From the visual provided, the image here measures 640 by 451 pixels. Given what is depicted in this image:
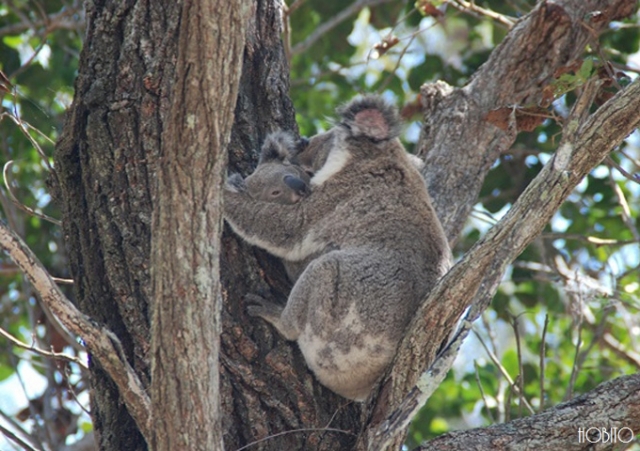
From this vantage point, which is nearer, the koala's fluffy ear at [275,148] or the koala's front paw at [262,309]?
the koala's front paw at [262,309]

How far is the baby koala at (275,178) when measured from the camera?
3936 mm

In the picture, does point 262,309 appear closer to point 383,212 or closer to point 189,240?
point 383,212

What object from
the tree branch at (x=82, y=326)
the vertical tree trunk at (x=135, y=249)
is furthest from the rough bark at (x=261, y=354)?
the tree branch at (x=82, y=326)

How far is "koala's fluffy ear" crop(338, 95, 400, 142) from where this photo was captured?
4164 millimetres

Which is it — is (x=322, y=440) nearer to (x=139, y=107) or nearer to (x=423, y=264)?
(x=423, y=264)

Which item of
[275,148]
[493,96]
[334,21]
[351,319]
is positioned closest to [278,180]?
[275,148]

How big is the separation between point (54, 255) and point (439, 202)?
3113mm

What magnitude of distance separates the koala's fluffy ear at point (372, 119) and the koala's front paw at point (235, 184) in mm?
621

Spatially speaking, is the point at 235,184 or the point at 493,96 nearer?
the point at 235,184

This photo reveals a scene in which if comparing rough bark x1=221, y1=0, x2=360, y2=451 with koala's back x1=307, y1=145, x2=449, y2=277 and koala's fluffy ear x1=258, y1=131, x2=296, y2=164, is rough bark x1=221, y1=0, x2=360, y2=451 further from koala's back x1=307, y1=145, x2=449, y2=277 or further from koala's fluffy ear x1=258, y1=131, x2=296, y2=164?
koala's back x1=307, y1=145, x2=449, y2=277

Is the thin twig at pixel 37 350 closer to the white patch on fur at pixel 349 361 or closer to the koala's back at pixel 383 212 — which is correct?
the white patch on fur at pixel 349 361

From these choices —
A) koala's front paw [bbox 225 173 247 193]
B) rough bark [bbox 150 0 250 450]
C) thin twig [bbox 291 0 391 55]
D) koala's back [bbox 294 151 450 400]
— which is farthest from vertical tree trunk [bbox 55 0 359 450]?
thin twig [bbox 291 0 391 55]

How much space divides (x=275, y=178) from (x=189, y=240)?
172 cm

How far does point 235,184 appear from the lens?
3967 mm
